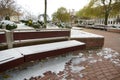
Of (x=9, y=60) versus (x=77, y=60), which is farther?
(x=77, y=60)

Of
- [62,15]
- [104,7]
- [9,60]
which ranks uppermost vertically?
[62,15]

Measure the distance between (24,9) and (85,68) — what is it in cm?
4669

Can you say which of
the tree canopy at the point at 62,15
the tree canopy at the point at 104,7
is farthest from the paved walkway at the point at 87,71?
the tree canopy at the point at 62,15

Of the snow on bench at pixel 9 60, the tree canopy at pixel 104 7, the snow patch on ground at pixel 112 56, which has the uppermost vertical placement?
the tree canopy at pixel 104 7

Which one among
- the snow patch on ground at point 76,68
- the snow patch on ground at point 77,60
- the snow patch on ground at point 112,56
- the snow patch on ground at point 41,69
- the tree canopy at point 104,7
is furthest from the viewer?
the tree canopy at point 104,7

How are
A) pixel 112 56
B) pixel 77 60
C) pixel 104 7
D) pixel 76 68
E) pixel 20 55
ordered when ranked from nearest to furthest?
1. pixel 20 55
2. pixel 76 68
3. pixel 77 60
4. pixel 112 56
5. pixel 104 7

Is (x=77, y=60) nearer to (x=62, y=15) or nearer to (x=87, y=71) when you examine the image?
(x=87, y=71)

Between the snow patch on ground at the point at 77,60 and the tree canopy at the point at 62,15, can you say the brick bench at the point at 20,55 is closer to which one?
the snow patch on ground at the point at 77,60

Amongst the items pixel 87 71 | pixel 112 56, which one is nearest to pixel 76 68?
pixel 87 71

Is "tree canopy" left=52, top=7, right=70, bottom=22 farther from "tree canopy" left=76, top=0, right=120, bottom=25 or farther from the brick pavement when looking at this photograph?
the brick pavement

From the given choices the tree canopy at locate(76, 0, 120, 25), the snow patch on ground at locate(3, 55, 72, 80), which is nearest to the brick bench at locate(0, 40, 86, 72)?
the snow patch on ground at locate(3, 55, 72, 80)

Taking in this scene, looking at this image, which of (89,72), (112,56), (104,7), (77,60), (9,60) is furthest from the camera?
(104,7)

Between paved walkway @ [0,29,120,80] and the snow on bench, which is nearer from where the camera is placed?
the snow on bench

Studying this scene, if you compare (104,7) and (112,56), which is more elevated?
(104,7)
